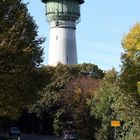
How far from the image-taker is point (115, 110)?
64.9 m

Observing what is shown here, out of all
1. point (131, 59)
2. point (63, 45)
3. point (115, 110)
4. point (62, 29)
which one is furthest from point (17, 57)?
point (62, 29)

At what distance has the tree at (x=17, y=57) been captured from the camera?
41469mm

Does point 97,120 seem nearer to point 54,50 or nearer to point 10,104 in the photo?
point 10,104

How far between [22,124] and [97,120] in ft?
94.0

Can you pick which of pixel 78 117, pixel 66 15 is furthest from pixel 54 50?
pixel 78 117

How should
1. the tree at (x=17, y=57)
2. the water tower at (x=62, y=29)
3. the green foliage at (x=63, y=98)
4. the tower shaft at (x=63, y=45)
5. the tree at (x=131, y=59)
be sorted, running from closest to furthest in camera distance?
the tree at (x=17, y=57) < the tree at (x=131, y=59) < the green foliage at (x=63, y=98) < the tower shaft at (x=63, y=45) < the water tower at (x=62, y=29)

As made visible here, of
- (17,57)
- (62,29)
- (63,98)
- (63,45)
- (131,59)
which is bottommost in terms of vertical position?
(17,57)

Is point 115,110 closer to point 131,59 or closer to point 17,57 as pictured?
point 131,59

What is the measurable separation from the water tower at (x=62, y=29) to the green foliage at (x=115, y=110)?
54.2 metres

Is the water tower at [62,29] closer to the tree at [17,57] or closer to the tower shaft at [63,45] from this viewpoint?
the tower shaft at [63,45]

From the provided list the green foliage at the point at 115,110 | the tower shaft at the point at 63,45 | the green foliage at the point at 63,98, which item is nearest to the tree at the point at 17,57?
the green foliage at the point at 115,110

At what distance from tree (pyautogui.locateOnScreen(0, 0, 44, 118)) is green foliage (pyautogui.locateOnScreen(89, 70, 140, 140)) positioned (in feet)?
49.2

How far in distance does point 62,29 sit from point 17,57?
92.9 meters

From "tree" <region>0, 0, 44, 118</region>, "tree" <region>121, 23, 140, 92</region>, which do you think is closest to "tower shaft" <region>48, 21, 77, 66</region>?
"tree" <region>121, 23, 140, 92</region>
